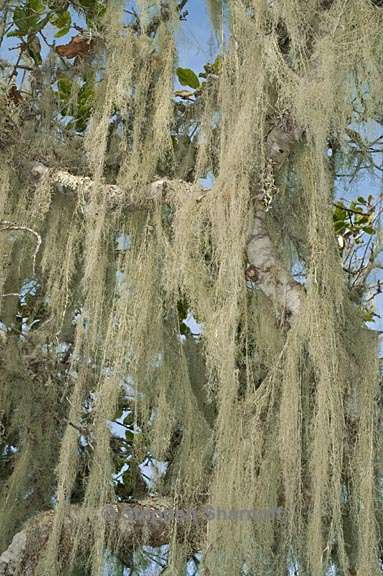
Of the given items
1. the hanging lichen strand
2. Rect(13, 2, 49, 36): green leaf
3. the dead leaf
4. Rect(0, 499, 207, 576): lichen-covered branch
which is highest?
Rect(13, 2, 49, 36): green leaf

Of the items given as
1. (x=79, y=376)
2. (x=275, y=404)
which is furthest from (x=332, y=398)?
(x=79, y=376)

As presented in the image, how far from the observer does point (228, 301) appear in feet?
5.81

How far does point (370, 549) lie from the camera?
158 centimetres

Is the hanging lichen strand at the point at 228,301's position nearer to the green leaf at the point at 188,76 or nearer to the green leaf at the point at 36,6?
the green leaf at the point at 188,76

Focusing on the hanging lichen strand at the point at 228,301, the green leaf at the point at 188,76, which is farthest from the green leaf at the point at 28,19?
the green leaf at the point at 188,76

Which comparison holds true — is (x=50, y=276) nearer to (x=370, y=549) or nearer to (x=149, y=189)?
(x=149, y=189)

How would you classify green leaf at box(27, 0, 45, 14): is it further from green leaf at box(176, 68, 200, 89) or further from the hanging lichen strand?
green leaf at box(176, 68, 200, 89)

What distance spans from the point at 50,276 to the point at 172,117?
1.62ft

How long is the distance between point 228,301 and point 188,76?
87 cm

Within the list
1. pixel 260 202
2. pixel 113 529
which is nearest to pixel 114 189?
pixel 260 202

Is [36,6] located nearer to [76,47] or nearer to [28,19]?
[28,19]

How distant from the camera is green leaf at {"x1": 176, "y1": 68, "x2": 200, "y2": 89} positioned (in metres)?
2.37

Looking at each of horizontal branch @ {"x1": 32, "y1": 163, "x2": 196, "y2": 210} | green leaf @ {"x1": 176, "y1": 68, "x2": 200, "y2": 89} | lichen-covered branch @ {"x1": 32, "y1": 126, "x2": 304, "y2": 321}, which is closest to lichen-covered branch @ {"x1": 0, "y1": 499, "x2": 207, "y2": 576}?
lichen-covered branch @ {"x1": 32, "y1": 126, "x2": 304, "y2": 321}

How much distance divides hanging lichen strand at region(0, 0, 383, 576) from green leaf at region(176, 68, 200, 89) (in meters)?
0.12
